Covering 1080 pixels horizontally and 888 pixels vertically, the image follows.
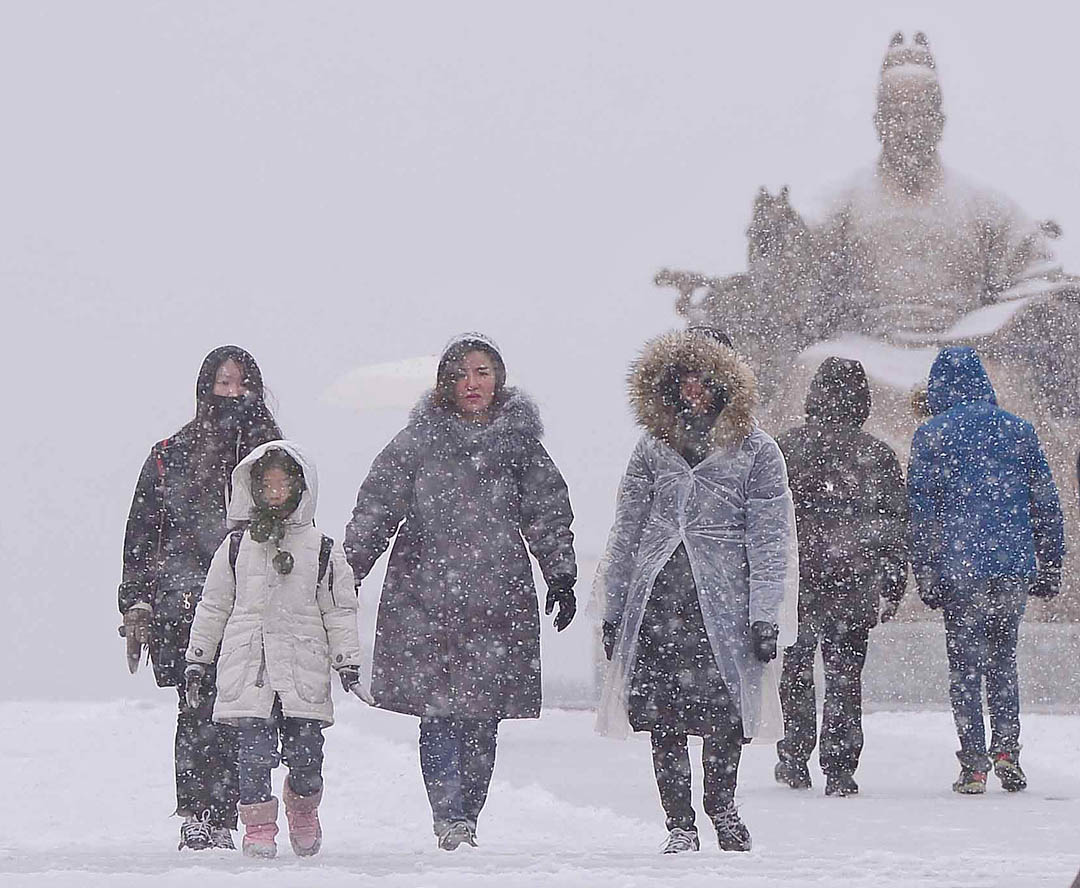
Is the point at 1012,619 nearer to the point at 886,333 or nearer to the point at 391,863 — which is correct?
the point at 391,863

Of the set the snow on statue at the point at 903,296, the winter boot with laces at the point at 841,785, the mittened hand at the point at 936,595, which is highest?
the snow on statue at the point at 903,296

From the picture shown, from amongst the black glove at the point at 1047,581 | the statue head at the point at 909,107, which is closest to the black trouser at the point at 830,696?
the black glove at the point at 1047,581

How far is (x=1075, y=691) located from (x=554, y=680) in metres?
5.33

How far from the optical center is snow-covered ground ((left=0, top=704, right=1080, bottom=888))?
14.7 ft

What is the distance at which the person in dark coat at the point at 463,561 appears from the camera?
5.89m

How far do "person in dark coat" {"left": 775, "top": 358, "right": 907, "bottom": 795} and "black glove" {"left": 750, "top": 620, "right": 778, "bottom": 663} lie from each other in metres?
2.20

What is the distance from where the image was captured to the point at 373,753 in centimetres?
1126

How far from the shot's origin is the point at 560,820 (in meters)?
7.60

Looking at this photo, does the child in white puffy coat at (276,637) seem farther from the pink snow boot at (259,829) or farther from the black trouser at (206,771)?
the black trouser at (206,771)

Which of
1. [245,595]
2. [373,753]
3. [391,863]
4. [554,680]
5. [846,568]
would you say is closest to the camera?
[391,863]

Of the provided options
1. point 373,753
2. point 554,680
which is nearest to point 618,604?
point 373,753

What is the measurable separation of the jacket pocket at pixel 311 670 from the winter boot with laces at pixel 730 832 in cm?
111

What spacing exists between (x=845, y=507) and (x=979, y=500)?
19.8 inches

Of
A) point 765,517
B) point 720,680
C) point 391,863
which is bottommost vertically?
point 391,863
